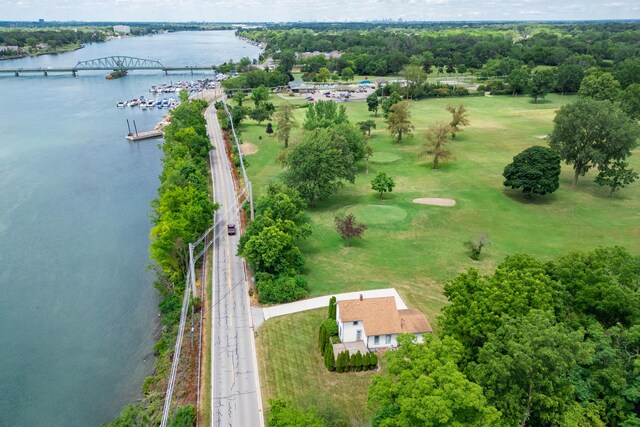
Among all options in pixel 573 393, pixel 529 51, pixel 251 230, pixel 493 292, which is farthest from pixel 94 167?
pixel 529 51

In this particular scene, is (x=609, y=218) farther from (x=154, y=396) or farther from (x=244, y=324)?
(x=154, y=396)

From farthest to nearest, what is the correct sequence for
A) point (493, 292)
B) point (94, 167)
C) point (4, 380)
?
point (94, 167) → point (4, 380) → point (493, 292)

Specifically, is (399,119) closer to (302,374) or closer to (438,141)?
(438,141)

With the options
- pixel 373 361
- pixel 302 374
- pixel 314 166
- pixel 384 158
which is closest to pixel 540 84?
pixel 384 158

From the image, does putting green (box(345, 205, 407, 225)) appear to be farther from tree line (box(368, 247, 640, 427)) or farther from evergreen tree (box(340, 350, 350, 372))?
tree line (box(368, 247, 640, 427))

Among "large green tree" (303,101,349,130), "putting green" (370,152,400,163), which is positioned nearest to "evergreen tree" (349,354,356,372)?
"large green tree" (303,101,349,130)
